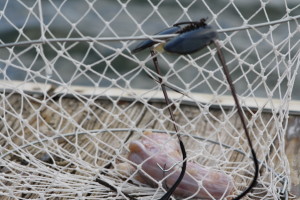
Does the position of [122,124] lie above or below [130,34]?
below

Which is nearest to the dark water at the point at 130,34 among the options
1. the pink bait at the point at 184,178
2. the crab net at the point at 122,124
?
the crab net at the point at 122,124

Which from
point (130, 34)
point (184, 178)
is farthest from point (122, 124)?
point (130, 34)

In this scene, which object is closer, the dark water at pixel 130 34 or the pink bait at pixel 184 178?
the pink bait at pixel 184 178

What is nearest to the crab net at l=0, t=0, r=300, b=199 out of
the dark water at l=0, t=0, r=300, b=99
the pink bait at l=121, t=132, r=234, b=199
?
the pink bait at l=121, t=132, r=234, b=199

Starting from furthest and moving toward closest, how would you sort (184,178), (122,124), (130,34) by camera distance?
(130,34) → (122,124) → (184,178)

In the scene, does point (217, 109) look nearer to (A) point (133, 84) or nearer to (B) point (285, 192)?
(B) point (285, 192)

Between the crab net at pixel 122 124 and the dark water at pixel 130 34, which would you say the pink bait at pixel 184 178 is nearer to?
the crab net at pixel 122 124

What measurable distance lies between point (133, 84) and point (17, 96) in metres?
1.37

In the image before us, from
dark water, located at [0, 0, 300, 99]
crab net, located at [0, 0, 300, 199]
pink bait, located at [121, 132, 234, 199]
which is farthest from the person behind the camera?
dark water, located at [0, 0, 300, 99]

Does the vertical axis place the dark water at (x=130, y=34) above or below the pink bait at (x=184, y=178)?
above

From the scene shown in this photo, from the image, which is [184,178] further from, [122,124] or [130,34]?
[130,34]

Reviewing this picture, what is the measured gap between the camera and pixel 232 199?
1.88 metres

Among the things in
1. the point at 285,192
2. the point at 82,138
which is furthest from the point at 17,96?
the point at 285,192

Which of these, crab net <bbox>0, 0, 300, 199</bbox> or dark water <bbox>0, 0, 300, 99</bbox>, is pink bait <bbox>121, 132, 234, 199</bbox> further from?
dark water <bbox>0, 0, 300, 99</bbox>
